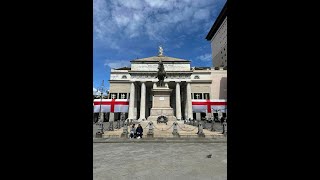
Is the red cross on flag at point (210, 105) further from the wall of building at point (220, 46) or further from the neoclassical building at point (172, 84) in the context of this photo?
the wall of building at point (220, 46)

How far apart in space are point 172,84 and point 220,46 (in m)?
28.6

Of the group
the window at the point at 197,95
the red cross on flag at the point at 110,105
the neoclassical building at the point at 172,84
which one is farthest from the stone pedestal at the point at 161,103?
the window at the point at 197,95

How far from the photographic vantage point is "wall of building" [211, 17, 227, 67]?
68875 mm

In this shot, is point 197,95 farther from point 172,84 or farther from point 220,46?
point 220,46

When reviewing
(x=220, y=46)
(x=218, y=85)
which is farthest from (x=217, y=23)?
(x=218, y=85)

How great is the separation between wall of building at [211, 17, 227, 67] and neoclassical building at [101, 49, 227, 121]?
9.49 metres

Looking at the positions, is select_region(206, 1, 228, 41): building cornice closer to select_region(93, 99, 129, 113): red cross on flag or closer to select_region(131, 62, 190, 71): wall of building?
select_region(131, 62, 190, 71): wall of building

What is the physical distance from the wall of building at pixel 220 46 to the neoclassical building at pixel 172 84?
949cm

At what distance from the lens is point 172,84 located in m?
57.8

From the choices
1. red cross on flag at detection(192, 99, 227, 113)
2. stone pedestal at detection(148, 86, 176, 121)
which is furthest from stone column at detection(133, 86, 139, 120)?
stone pedestal at detection(148, 86, 176, 121)
